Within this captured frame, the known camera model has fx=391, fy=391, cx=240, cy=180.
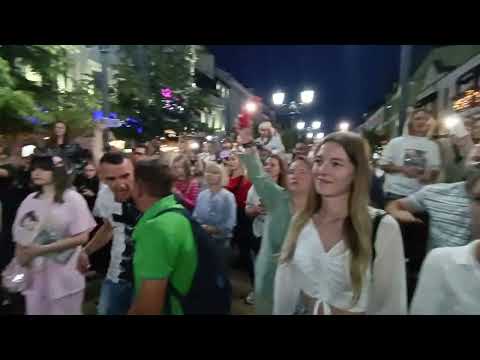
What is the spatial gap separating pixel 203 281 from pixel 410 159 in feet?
4.91

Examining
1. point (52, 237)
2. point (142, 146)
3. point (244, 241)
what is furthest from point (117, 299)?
point (244, 241)

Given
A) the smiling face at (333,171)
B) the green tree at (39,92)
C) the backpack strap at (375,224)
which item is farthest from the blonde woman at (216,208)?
the backpack strap at (375,224)

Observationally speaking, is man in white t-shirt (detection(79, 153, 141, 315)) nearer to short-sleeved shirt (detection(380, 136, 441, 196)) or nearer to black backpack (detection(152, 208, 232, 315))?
black backpack (detection(152, 208, 232, 315))

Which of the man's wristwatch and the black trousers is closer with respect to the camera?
the man's wristwatch

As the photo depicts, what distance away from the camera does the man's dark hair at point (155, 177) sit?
1831 mm

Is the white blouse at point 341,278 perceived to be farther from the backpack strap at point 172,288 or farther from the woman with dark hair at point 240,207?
the woman with dark hair at point 240,207

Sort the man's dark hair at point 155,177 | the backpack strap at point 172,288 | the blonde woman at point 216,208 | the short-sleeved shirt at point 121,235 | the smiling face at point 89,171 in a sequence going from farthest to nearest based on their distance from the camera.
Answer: the blonde woman at point 216,208 → the smiling face at point 89,171 → the short-sleeved shirt at point 121,235 → the man's dark hair at point 155,177 → the backpack strap at point 172,288

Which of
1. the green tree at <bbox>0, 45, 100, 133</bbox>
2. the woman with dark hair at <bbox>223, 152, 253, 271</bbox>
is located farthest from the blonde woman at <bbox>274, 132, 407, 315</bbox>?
the green tree at <bbox>0, 45, 100, 133</bbox>

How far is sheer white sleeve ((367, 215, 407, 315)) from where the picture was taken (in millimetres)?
1500

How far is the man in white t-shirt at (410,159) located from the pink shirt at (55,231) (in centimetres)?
185

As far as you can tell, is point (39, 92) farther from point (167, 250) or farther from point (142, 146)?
point (167, 250)

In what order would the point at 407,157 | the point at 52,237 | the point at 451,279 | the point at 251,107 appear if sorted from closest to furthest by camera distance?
the point at 451,279 → the point at 52,237 → the point at 407,157 → the point at 251,107

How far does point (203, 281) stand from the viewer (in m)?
1.66

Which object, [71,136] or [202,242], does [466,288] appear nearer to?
[202,242]
